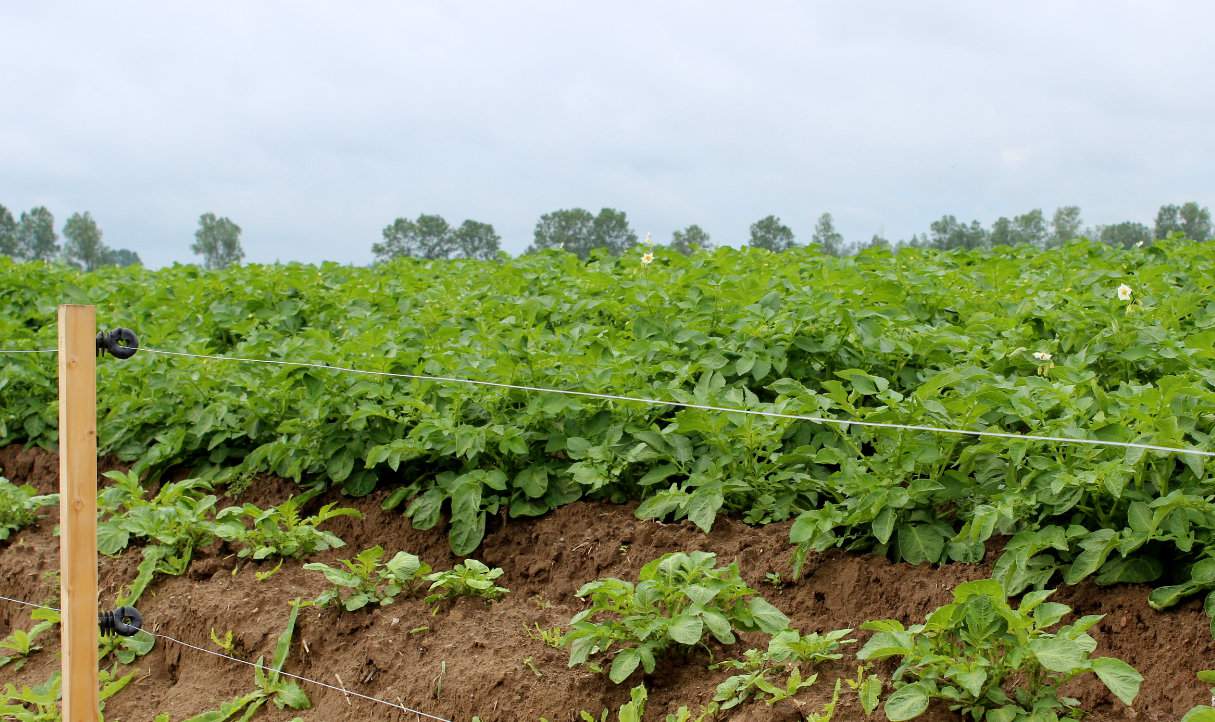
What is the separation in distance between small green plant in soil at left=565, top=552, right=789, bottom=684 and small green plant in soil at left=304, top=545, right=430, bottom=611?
746mm

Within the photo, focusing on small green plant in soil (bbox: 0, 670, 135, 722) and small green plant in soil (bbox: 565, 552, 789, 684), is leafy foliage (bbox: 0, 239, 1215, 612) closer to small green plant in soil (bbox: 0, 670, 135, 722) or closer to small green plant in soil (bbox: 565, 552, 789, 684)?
small green plant in soil (bbox: 565, 552, 789, 684)

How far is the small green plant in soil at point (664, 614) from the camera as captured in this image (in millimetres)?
2930

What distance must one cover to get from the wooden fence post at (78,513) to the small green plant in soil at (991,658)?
2.07m

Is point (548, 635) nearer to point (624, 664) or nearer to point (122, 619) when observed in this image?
point (624, 664)

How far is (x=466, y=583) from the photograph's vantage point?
356cm

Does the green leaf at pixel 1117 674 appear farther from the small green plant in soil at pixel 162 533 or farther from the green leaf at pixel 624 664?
the small green plant in soil at pixel 162 533

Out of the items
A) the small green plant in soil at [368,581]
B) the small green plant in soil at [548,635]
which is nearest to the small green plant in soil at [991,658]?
the small green plant in soil at [548,635]

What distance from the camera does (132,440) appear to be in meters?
5.44

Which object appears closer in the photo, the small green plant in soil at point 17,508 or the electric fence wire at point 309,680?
the electric fence wire at point 309,680

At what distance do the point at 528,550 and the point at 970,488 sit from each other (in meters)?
1.57

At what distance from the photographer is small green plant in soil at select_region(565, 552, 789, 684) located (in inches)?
115

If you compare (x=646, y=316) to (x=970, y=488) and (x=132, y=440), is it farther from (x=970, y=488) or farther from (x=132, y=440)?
(x=132, y=440)

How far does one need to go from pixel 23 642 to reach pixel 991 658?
11.2 feet

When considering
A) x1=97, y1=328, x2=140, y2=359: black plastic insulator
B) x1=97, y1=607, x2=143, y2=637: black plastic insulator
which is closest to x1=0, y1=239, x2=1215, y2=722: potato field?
x1=97, y1=607, x2=143, y2=637: black plastic insulator
